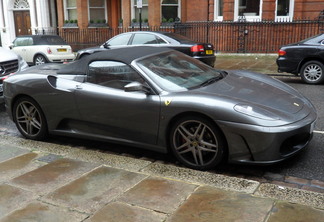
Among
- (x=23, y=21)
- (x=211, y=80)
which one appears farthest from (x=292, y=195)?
(x=23, y=21)

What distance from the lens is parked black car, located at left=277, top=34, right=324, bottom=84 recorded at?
32.4ft

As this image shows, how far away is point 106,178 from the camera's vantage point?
12.7 feet

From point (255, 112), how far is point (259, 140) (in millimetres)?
307

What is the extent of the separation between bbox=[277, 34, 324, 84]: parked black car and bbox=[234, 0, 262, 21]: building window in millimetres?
7954

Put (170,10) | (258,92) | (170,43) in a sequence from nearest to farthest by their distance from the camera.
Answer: (258,92) < (170,43) < (170,10)

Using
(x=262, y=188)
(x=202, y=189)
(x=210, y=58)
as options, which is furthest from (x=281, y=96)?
(x=210, y=58)

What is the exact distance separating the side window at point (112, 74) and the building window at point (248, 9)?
14.0 meters

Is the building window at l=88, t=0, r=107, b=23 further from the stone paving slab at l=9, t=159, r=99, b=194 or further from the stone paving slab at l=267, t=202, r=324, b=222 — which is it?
the stone paving slab at l=267, t=202, r=324, b=222

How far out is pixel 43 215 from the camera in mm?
3160

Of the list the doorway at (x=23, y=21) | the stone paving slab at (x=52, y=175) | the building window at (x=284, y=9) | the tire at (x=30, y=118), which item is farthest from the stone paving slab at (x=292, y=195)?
the doorway at (x=23, y=21)

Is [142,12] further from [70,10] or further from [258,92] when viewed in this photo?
[258,92]

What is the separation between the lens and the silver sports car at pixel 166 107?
4000 millimetres

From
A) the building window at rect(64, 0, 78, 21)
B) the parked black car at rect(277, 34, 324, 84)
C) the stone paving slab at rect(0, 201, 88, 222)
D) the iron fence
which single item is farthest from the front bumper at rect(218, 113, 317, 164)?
the building window at rect(64, 0, 78, 21)

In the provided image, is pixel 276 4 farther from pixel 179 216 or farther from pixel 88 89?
pixel 179 216
